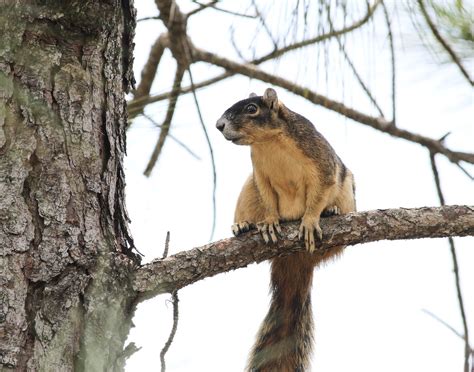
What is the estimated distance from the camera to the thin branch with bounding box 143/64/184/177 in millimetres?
2189

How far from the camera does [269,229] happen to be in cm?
225

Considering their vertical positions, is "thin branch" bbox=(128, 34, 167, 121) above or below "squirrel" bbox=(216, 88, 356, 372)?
above

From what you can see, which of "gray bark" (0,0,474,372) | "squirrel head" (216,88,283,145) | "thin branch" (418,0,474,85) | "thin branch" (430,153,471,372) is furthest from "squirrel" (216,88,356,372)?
"thin branch" (418,0,474,85)

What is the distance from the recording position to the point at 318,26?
1.43 m

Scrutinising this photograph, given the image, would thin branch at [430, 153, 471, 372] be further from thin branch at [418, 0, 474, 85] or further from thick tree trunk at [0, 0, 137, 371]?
thick tree trunk at [0, 0, 137, 371]

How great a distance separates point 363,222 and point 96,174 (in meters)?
0.84

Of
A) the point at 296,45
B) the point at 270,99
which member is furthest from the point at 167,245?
the point at 270,99

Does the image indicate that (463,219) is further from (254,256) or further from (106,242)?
(106,242)

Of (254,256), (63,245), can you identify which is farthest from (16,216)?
(254,256)

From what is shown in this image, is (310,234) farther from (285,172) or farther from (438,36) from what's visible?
(438,36)

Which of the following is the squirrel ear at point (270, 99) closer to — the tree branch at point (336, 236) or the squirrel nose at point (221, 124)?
the squirrel nose at point (221, 124)

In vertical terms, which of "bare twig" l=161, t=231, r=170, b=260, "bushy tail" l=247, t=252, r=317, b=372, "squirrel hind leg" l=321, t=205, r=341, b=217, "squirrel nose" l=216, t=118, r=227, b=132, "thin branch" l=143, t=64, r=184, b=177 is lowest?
"bare twig" l=161, t=231, r=170, b=260

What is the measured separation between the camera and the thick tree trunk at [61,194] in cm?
144

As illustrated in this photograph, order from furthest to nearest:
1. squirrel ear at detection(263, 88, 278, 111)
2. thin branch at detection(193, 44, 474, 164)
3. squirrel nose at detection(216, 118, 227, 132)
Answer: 1. squirrel ear at detection(263, 88, 278, 111)
2. squirrel nose at detection(216, 118, 227, 132)
3. thin branch at detection(193, 44, 474, 164)
